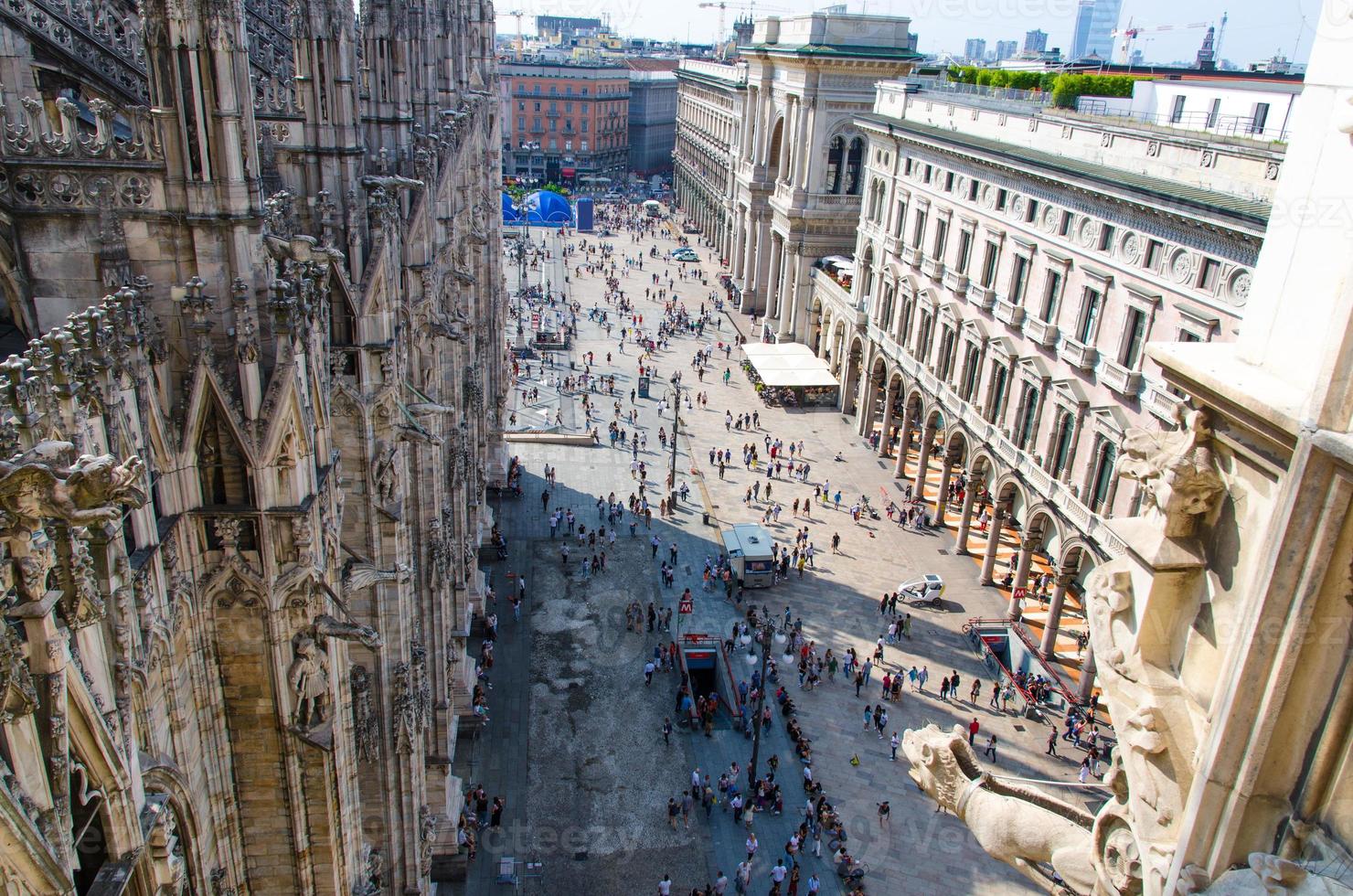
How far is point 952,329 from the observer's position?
135ft

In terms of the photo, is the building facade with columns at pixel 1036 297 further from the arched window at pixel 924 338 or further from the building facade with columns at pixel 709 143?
the building facade with columns at pixel 709 143

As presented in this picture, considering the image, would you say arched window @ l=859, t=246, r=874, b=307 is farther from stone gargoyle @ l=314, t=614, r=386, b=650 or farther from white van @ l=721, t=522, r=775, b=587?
stone gargoyle @ l=314, t=614, r=386, b=650

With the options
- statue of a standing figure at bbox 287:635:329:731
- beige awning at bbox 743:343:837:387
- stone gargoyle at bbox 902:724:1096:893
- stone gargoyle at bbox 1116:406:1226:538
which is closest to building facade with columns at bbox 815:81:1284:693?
beige awning at bbox 743:343:837:387

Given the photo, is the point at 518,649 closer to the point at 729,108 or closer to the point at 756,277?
the point at 756,277

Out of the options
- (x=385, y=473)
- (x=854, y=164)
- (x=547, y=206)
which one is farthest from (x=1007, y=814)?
(x=547, y=206)

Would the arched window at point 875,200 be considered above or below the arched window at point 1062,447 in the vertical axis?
above

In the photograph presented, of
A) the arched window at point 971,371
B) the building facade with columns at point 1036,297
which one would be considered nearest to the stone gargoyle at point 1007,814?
the building facade with columns at point 1036,297

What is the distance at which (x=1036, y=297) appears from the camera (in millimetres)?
34781

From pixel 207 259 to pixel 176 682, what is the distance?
4327mm

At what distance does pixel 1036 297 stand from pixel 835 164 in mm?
29965

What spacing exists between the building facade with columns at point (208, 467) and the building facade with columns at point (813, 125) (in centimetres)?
4392

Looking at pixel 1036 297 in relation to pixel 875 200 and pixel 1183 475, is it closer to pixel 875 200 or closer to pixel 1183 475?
pixel 875 200

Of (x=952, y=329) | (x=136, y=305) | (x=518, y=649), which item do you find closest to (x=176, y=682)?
(x=136, y=305)

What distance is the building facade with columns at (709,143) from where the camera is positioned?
285ft
